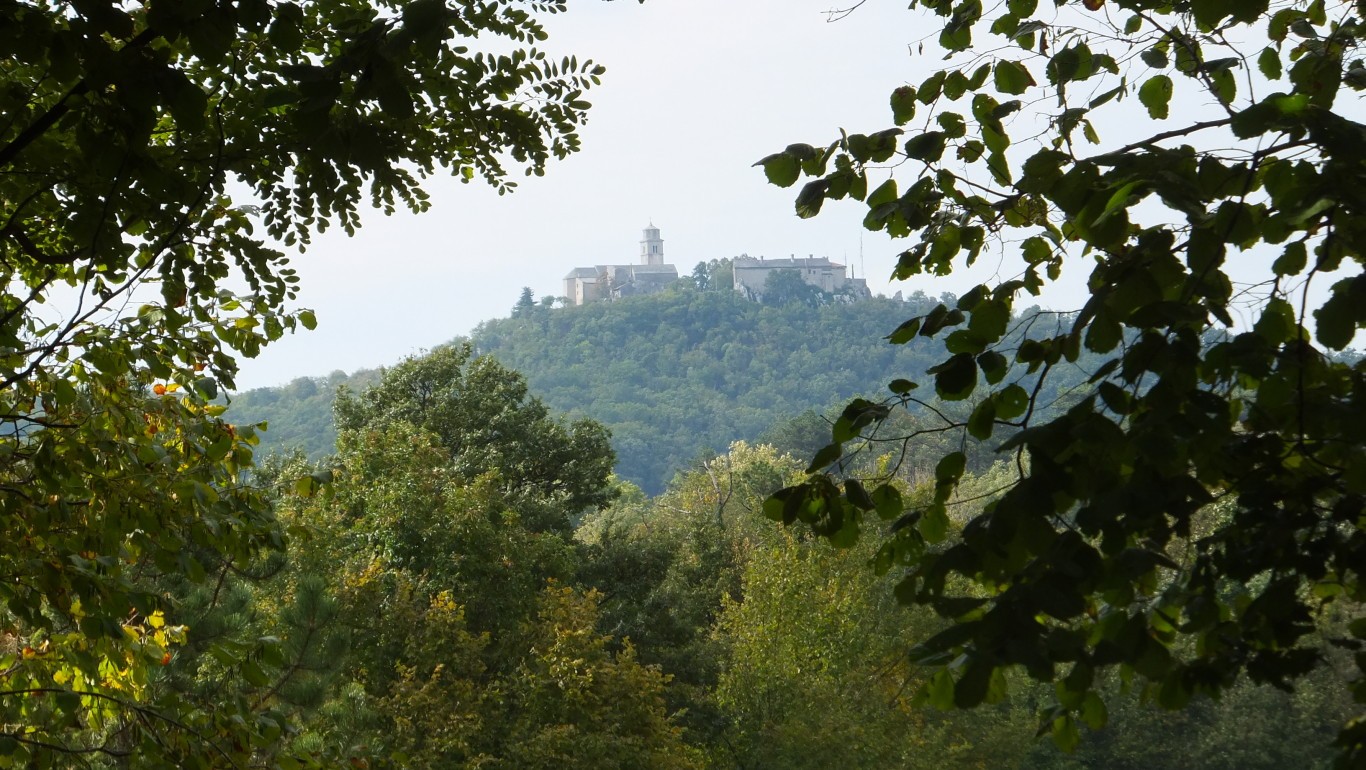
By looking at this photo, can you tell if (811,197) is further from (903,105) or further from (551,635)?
(551,635)

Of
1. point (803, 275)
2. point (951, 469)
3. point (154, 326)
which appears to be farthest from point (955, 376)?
point (803, 275)

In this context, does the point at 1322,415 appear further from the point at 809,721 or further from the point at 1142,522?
the point at 809,721

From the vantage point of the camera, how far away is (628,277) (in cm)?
12425

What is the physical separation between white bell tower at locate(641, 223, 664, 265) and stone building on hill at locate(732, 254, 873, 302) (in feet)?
48.5

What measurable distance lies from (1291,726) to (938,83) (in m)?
26.8

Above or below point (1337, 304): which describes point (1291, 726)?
below

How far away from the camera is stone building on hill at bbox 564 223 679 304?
118688 mm

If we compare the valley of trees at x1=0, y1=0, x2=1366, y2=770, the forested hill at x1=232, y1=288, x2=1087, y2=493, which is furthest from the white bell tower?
the valley of trees at x1=0, y1=0, x2=1366, y2=770

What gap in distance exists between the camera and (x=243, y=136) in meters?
3.06

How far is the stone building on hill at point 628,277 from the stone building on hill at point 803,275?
8.13 meters

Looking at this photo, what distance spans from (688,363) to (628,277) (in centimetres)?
3610

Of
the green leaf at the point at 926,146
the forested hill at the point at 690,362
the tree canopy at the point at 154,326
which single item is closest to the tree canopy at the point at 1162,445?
the green leaf at the point at 926,146

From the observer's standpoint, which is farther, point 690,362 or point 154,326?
point 690,362

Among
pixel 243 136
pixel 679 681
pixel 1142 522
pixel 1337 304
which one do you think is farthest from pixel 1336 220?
pixel 679 681
